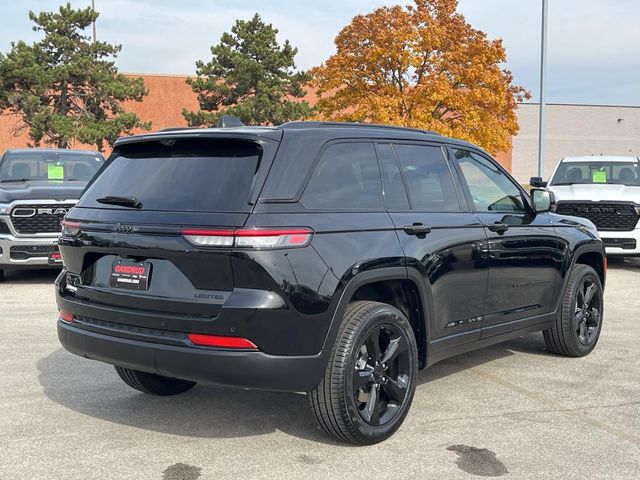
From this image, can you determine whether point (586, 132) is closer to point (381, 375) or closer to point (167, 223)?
point (381, 375)

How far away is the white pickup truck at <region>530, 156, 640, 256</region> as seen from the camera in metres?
12.0

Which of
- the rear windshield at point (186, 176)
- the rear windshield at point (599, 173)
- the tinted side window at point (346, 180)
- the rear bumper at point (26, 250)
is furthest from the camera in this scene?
the rear windshield at point (599, 173)

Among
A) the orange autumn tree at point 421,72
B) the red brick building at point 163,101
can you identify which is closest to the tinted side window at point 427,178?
the orange autumn tree at point 421,72

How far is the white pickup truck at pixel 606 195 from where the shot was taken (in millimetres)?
12039

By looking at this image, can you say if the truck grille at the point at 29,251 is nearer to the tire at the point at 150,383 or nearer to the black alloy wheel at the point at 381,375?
the tire at the point at 150,383

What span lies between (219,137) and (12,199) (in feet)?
23.6

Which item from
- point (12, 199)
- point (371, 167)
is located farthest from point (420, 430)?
point (12, 199)

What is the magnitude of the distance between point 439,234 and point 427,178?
16.3 inches

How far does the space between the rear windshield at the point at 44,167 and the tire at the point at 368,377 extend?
8462 mm

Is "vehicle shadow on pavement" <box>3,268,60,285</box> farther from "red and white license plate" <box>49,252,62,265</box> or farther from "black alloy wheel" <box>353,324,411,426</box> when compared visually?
"black alloy wheel" <box>353,324,411,426</box>

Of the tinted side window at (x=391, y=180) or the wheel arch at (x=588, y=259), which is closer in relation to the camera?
the tinted side window at (x=391, y=180)

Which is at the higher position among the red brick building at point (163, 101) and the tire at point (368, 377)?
the red brick building at point (163, 101)

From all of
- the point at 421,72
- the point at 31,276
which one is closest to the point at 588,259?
the point at 31,276

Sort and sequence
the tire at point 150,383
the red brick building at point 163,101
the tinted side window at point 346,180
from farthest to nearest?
1. the red brick building at point 163,101
2. the tire at point 150,383
3. the tinted side window at point 346,180
